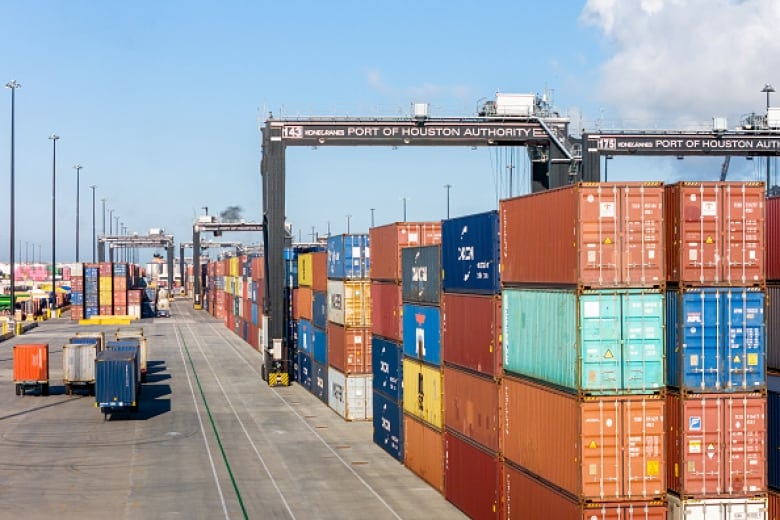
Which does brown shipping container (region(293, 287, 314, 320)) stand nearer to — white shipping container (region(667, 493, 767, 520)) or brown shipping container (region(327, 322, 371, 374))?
brown shipping container (region(327, 322, 371, 374))

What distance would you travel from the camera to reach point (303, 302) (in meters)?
68.2

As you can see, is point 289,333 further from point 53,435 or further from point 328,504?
point 328,504

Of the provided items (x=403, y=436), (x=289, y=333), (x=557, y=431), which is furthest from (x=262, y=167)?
(x=557, y=431)

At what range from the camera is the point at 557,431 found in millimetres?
25094

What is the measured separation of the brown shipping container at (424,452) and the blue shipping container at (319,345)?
1895cm

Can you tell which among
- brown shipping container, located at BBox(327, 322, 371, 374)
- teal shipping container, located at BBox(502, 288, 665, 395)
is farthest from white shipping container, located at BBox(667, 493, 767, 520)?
brown shipping container, located at BBox(327, 322, 371, 374)

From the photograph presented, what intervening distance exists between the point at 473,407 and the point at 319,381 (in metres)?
31.4

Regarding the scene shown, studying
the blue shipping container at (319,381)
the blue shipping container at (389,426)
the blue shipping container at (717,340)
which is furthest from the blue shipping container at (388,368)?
the blue shipping container at (717,340)

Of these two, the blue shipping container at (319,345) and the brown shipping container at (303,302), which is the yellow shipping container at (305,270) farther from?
the blue shipping container at (319,345)

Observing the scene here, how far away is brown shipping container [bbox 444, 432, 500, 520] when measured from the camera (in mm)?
29562

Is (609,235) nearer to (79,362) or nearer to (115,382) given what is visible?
(115,382)

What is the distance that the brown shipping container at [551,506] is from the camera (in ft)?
78.9

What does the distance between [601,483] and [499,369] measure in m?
5.88

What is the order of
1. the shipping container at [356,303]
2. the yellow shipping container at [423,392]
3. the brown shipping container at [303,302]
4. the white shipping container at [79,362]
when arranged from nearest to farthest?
1. the yellow shipping container at [423,392]
2. the shipping container at [356,303]
3. the white shipping container at [79,362]
4. the brown shipping container at [303,302]
